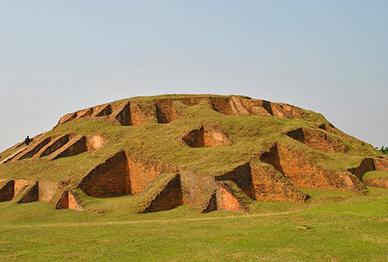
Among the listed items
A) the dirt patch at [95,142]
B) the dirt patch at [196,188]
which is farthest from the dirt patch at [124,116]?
the dirt patch at [196,188]

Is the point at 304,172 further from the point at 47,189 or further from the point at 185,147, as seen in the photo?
the point at 47,189

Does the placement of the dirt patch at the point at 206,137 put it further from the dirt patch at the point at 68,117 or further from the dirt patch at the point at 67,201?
the dirt patch at the point at 68,117

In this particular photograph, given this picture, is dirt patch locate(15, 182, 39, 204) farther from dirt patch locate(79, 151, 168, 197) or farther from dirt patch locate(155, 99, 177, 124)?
dirt patch locate(155, 99, 177, 124)

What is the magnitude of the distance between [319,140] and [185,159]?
7201 millimetres

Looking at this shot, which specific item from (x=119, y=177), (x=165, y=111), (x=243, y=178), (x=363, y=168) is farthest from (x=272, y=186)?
(x=165, y=111)

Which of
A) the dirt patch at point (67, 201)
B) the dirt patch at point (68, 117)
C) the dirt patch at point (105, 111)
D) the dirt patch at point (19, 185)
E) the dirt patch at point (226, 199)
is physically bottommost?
the dirt patch at point (226, 199)

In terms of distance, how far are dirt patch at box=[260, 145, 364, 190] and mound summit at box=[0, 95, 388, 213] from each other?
0.13 feet

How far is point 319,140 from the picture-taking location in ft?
69.0

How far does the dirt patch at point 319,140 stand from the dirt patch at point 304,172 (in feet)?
8.90

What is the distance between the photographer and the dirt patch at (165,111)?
80.2 feet

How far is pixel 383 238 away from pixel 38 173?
15609mm

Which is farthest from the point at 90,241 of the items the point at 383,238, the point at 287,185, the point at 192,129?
the point at 192,129

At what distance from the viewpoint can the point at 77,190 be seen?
1681cm

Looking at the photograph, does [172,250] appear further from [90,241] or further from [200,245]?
[90,241]
